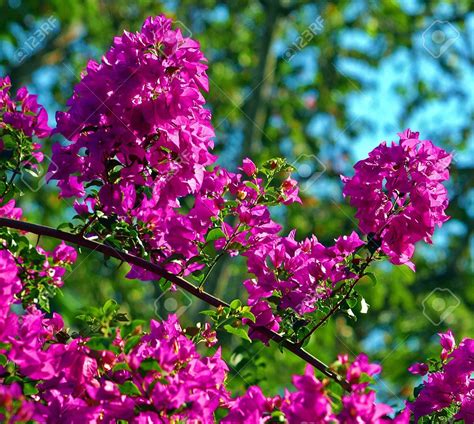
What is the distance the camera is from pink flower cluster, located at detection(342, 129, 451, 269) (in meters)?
2.35

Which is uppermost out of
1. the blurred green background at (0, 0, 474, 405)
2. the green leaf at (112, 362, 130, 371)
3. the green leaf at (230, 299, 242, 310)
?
the blurred green background at (0, 0, 474, 405)

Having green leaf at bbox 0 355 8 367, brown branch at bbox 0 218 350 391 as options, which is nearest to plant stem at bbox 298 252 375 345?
brown branch at bbox 0 218 350 391

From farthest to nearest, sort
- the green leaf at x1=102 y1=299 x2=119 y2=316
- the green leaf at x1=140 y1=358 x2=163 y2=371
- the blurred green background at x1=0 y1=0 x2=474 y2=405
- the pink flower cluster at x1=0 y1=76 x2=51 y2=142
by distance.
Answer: the blurred green background at x1=0 y1=0 x2=474 y2=405
the pink flower cluster at x1=0 y1=76 x2=51 y2=142
the green leaf at x1=102 y1=299 x2=119 y2=316
the green leaf at x1=140 y1=358 x2=163 y2=371

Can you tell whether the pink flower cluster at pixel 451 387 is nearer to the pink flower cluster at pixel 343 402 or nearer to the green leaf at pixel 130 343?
the pink flower cluster at pixel 343 402

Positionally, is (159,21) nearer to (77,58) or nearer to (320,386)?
(320,386)

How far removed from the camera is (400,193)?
238 centimetres

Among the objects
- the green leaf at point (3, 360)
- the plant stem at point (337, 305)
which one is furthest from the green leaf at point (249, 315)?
the green leaf at point (3, 360)

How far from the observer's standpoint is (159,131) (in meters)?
2.35

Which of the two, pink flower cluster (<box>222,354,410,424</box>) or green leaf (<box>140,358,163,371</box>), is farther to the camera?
green leaf (<box>140,358,163,371</box>)

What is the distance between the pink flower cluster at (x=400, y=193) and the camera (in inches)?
92.5

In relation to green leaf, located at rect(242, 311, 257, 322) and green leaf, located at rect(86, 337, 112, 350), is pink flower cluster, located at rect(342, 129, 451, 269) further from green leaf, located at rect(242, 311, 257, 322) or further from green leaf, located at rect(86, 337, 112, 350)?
green leaf, located at rect(86, 337, 112, 350)

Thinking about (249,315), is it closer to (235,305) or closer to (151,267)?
(235,305)

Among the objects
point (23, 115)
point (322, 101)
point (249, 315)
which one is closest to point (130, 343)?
point (249, 315)

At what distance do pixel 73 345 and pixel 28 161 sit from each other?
87 centimetres
